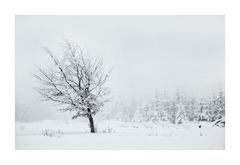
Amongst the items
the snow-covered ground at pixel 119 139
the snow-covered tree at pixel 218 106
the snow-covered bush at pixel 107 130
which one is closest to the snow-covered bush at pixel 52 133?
the snow-covered ground at pixel 119 139

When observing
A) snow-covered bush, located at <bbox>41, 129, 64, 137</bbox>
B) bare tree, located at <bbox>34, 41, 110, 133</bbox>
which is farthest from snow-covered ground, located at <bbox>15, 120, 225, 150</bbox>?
bare tree, located at <bbox>34, 41, 110, 133</bbox>

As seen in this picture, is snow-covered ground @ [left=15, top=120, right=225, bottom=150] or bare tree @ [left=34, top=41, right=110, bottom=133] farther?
bare tree @ [left=34, top=41, right=110, bottom=133]

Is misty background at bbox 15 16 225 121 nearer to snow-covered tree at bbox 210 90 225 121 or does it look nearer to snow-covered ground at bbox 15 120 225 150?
snow-covered tree at bbox 210 90 225 121

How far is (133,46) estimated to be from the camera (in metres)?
9.37

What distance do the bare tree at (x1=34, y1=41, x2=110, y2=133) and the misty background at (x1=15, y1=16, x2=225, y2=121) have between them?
0.26 m

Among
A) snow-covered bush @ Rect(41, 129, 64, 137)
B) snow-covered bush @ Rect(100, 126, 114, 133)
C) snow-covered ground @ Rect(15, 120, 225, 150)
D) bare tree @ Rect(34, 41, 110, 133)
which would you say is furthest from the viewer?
snow-covered bush @ Rect(100, 126, 114, 133)

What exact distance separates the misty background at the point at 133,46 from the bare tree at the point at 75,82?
26 centimetres

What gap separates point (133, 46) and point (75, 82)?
7.34 feet

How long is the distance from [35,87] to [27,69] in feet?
2.06

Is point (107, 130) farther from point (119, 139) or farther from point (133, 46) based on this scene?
point (133, 46)

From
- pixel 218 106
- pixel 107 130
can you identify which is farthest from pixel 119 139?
pixel 218 106

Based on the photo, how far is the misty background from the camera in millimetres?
8891
